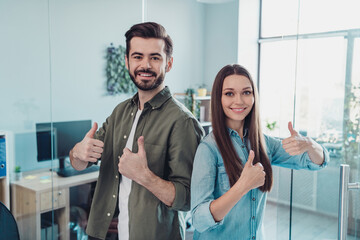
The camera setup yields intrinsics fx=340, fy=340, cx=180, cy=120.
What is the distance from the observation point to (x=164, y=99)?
142cm

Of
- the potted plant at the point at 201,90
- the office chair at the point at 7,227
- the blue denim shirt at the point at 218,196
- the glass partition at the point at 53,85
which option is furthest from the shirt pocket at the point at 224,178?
the glass partition at the point at 53,85

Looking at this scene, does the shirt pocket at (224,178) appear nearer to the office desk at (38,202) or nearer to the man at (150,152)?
the man at (150,152)

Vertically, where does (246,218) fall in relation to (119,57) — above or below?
below

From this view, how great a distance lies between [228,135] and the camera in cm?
118

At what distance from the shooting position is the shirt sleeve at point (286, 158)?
121 centimetres

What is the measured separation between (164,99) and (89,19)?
1.06 meters

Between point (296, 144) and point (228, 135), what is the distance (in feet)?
0.75

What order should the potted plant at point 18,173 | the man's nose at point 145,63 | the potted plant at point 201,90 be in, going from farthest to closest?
the potted plant at point 18,173
the potted plant at point 201,90
the man's nose at point 145,63

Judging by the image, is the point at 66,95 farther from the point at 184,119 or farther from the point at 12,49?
the point at 184,119

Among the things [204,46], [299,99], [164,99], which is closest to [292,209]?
[299,99]

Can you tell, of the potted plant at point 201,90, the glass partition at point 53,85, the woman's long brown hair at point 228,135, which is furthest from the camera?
the glass partition at point 53,85

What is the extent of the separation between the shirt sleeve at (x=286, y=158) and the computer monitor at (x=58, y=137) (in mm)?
1308

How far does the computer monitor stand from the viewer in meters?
2.21

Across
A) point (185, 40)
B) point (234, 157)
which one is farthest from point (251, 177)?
point (185, 40)
